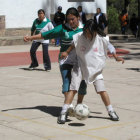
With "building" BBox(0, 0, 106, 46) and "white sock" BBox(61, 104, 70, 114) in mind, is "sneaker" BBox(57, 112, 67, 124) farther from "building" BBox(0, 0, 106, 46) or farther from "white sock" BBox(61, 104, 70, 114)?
"building" BBox(0, 0, 106, 46)

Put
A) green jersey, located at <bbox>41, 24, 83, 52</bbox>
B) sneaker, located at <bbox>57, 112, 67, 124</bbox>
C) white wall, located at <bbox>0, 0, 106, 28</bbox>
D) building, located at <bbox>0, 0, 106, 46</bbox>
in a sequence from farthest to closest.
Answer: white wall, located at <bbox>0, 0, 106, 28</bbox>, building, located at <bbox>0, 0, 106, 46</bbox>, green jersey, located at <bbox>41, 24, 83, 52</bbox>, sneaker, located at <bbox>57, 112, 67, 124</bbox>

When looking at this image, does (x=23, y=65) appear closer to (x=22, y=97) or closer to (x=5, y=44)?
(x=22, y=97)

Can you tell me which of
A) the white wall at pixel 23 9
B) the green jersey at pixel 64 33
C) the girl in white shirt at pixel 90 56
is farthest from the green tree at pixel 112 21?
the girl in white shirt at pixel 90 56

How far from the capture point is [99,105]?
9.27m

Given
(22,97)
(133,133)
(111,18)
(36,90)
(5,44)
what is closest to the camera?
(133,133)

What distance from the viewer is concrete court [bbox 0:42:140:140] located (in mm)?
7145

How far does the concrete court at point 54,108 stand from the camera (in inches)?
281

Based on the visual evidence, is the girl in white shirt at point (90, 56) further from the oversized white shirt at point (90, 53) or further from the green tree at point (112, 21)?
the green tree at point (112, 21)

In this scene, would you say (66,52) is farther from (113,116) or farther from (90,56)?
(113,116)

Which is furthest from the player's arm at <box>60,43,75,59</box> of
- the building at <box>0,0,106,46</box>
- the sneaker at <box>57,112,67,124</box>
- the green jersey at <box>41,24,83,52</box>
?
the building at <box>0,0,106,46</box>

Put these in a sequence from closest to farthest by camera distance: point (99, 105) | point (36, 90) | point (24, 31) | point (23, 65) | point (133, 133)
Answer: point (133, 133)
point (99, 105)
point (36, 90)
point (23, 65)
point (24, 31)

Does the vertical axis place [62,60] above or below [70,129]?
above

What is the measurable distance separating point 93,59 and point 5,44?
16806 millimetres

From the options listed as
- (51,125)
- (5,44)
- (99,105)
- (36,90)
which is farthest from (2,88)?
(5,44)
